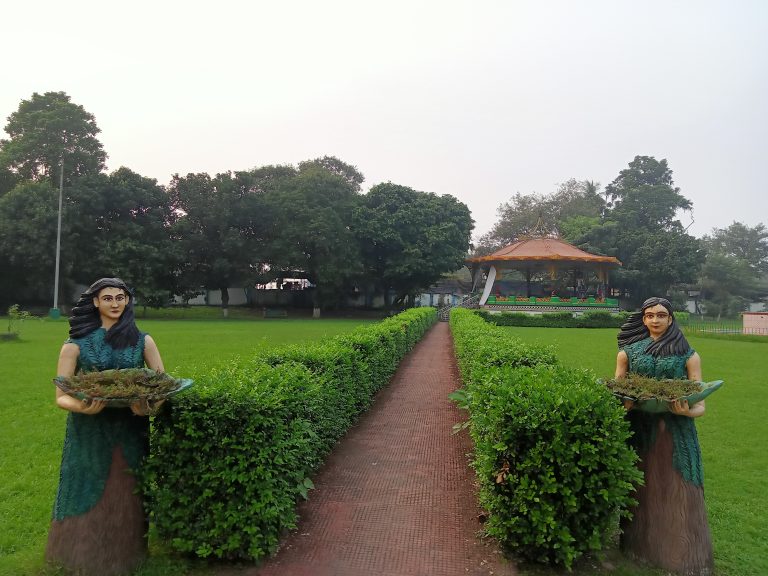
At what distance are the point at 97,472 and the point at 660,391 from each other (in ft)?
11.6

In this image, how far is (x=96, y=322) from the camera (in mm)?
3377

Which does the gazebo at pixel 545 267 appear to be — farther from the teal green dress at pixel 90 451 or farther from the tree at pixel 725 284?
the teal green dress at pixel 90 451

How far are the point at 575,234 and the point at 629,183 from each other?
16.9m

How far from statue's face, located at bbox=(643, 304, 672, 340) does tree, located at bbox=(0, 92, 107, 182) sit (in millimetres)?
35580

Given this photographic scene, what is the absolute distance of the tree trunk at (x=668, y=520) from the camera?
3176mm

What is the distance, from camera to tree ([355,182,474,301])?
112 feet

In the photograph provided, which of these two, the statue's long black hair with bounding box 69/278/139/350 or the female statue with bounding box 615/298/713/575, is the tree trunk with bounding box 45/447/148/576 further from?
the female statue with bounding box 615/298/713/575

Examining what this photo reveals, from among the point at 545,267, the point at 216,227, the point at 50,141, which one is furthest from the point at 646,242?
the point at 50,141

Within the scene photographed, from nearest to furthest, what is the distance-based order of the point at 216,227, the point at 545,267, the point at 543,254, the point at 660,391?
1. the point at 660,391
2. the point at 216,227
3. the point at 543,254
4. the point at 545,267

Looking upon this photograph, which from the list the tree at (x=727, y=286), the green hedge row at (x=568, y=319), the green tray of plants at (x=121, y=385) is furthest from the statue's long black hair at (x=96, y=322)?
the tree at (x=727, y=286)

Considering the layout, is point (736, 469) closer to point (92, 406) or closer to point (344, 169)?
point (92, 406)

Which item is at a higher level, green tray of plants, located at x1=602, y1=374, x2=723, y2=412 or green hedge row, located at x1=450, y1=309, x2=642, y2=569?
green tray of plants, located at x1=602, y1=374, x2=723, y2=412

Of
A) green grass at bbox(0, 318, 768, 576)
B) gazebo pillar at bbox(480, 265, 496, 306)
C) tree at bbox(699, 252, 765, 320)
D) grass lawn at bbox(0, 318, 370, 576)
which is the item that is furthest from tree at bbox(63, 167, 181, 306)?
tree at bbox(699, 252, 765, 320)

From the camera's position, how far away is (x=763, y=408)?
27.3 ft
